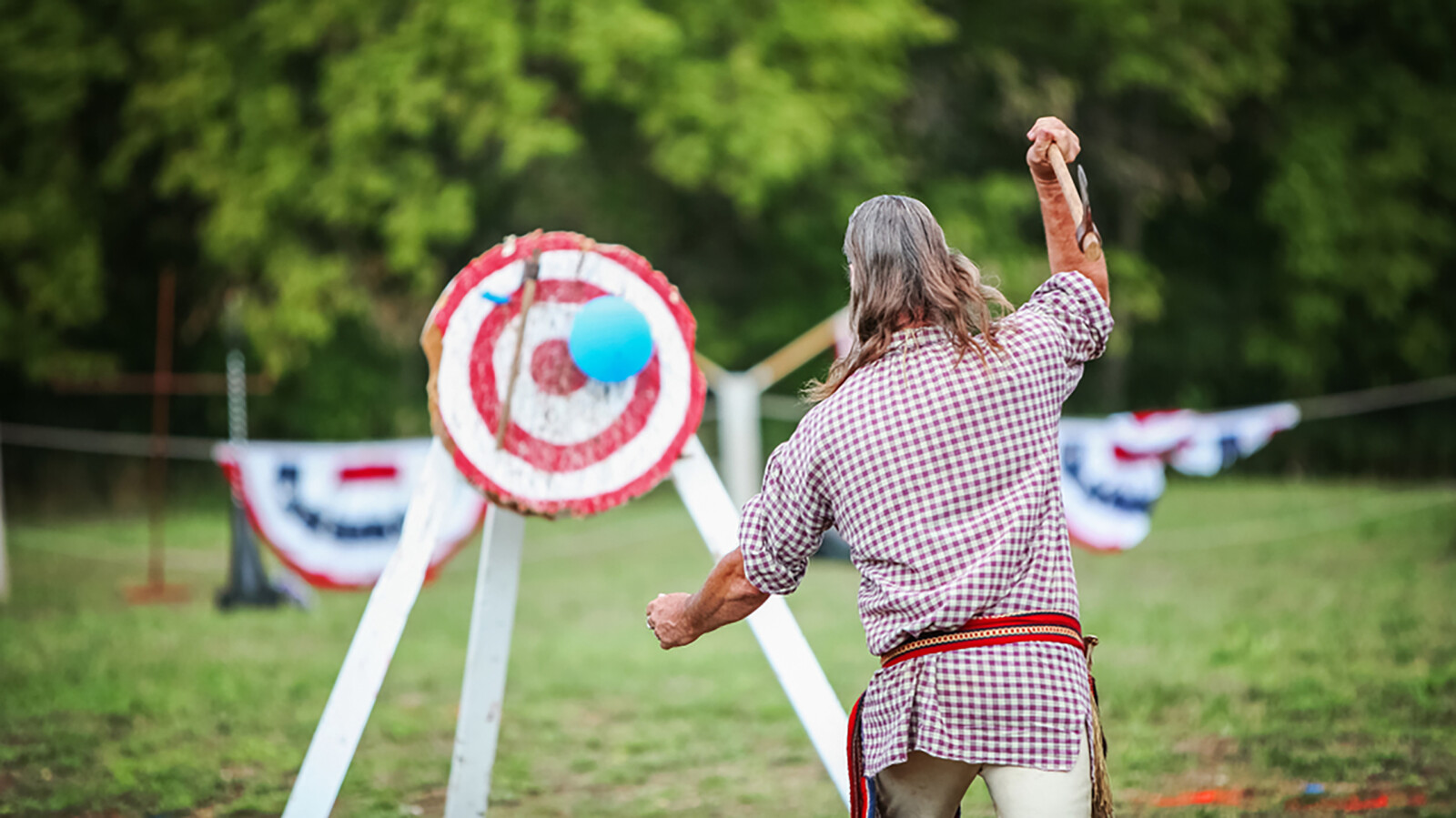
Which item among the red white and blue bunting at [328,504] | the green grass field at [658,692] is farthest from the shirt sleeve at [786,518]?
the red white and blue bunting at [328,504]

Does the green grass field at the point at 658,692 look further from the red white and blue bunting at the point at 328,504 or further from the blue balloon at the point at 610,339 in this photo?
the blue balloon at the point at 610,339

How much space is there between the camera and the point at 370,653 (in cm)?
255

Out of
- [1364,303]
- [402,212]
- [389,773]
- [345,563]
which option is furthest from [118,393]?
[1364,303]


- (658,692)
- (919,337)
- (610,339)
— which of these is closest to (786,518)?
(919,337)

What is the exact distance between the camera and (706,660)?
6082 millimetres

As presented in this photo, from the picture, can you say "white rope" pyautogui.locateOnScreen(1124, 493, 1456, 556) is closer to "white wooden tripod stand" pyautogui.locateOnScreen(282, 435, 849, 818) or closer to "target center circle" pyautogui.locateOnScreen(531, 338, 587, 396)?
"white wooden tripod stand" pyautogui.locateOnScreen(282, 435, 849, 818)

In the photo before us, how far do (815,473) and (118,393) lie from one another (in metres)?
14.4

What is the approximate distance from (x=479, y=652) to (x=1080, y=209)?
A: 1.57 meters

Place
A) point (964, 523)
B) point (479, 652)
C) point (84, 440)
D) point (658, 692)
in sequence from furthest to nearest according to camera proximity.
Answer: point (84, 440) < point (658, 692) < point (479, 652) < point (964, 523)

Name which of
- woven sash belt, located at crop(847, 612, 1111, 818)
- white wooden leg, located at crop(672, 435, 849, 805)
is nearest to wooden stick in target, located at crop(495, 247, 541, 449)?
white wooden leg, located at crop(672, 435, 849, 805)

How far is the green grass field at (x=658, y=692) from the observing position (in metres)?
3.93

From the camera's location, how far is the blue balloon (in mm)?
2723

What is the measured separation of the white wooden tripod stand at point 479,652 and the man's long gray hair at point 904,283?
2.29 feet

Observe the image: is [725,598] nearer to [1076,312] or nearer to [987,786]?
[987,786]
